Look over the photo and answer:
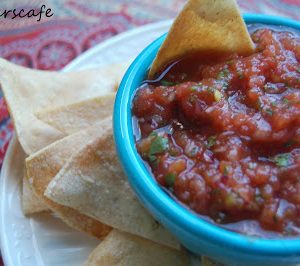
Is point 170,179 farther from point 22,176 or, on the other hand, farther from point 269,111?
point 22,176

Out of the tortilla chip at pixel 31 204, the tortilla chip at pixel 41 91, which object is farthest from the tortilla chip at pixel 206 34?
the tortilla chip at pixel 31 204

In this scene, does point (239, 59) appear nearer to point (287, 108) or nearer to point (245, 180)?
point (287, 108)

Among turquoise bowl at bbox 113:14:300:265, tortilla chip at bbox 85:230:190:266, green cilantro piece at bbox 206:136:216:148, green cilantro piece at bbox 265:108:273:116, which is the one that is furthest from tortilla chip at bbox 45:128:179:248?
green cilantro piece at bbox 265:108:273:116

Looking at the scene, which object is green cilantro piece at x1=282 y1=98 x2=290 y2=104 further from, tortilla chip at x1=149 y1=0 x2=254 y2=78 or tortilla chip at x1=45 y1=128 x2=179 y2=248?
tortilla chip at x1=45 y1=128 x2=179 y2=248

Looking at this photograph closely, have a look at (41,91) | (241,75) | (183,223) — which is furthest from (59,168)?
(241,75)

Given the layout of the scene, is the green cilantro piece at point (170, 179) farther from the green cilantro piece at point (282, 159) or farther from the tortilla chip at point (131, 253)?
the tortilla chip at point (131, 253)

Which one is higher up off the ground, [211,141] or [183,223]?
[211,141]
